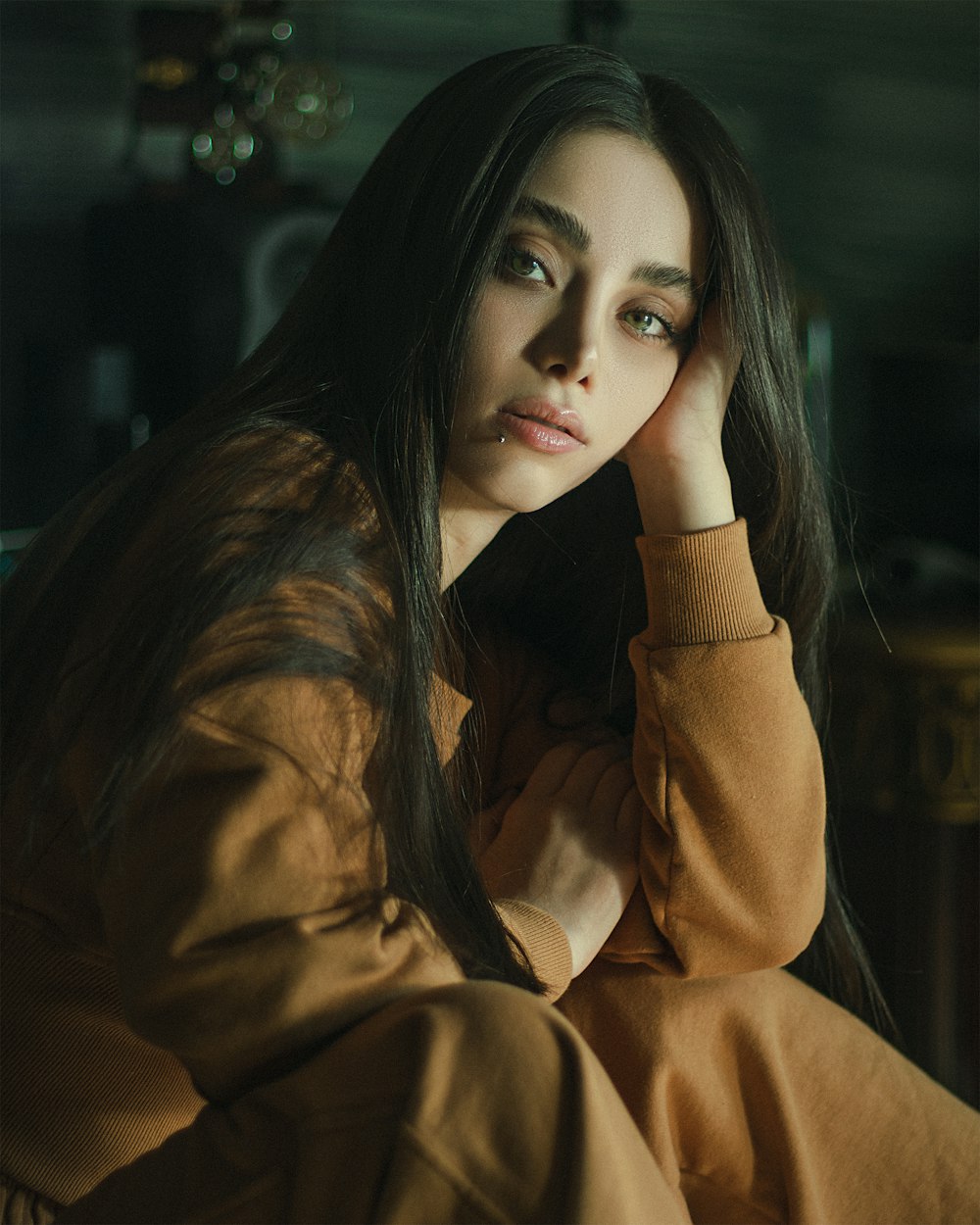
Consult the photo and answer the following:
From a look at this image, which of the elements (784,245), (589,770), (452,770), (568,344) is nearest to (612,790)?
(589,770)

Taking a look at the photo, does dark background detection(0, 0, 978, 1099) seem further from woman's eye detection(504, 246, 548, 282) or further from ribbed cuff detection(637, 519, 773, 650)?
woman's eye detection(504, 246, 548, 282)

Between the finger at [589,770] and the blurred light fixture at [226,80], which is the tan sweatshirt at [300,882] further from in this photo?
the blurred light fixture at [226,80]

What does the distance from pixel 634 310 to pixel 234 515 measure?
1.15 ft

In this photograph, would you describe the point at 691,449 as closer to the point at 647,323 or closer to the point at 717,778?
the point at 647,323

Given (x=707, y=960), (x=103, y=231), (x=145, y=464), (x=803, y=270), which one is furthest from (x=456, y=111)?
(x=803, y=270)

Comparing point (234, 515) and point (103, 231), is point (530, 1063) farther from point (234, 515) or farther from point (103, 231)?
point (103, 231)

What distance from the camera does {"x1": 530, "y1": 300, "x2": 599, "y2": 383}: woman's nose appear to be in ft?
2.69

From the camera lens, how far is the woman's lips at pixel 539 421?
2.72 feet

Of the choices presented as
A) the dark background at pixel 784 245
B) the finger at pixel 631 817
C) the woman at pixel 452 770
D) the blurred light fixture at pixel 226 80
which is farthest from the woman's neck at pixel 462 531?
the blurred light fixture at pixel 226 80

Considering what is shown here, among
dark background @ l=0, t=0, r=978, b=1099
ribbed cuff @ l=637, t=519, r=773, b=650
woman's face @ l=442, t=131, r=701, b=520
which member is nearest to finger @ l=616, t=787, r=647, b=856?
ribbed cuff @ l=637, t=519, r=773, b=650

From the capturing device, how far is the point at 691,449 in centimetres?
95

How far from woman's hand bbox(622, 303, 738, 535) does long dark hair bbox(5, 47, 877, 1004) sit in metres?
0.03

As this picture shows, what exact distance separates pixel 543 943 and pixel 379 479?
0.32m

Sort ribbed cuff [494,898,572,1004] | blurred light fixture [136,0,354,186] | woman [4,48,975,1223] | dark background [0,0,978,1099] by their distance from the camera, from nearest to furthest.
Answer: woman [4,48,975,1223]
ribbed cuff [494,898,572,1004]
dark background [0,0,978,1099]
blurred light fixture [136,0,354,186]
